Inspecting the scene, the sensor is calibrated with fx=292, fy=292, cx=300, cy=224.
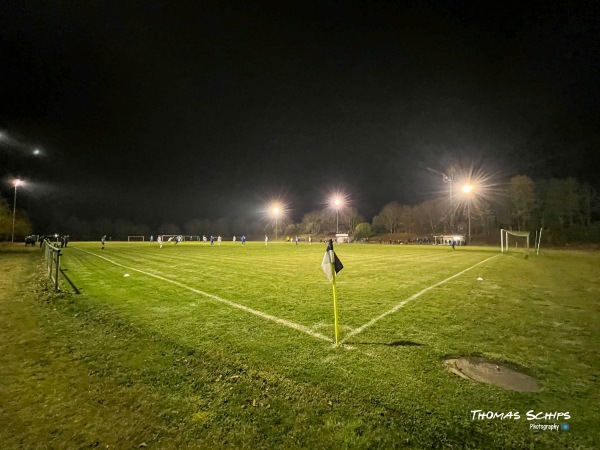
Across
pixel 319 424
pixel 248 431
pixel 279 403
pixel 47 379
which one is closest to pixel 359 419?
pixel 319 424

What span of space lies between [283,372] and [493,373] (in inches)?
128

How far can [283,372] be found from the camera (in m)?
4.45

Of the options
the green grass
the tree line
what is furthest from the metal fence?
the tree line

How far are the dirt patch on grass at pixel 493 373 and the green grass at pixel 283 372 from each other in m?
0.18

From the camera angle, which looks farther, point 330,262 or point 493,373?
point 330,262

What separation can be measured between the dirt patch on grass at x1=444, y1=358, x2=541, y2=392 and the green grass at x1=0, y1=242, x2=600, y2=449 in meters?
0.18

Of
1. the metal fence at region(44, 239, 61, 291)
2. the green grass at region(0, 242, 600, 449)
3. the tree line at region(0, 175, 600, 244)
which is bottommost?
the green grass at region(0, 242, 600, 449)

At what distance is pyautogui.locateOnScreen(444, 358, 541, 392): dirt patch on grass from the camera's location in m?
4.14

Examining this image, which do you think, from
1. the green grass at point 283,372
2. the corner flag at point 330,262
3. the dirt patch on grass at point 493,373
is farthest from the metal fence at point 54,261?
the dirt patch on grass at point 493,373

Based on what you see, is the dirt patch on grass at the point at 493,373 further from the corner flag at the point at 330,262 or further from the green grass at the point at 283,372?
the corner flag at the point at 330,262

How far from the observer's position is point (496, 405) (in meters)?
3.66

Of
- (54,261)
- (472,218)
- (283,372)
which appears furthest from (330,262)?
(472,218)

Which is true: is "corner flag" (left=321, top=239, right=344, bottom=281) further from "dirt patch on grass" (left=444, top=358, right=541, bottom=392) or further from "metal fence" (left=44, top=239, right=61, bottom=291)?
"metal fence" (left=44, top=239, right=61, bottom=291)

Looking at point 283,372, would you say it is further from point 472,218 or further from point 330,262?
point 472,218
